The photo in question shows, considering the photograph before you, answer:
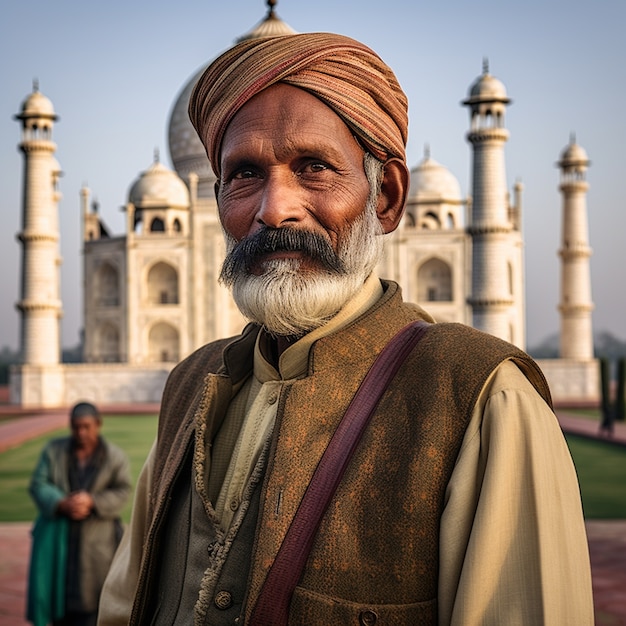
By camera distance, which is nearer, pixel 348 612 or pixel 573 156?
pixel 348 612

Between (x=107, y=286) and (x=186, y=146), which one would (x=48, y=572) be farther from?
(x=186, y=146)

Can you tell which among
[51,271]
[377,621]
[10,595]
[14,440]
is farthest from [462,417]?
[51,271]

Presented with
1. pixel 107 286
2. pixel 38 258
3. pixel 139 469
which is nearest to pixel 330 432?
pixel 139 469

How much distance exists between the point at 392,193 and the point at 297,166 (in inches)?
6.4

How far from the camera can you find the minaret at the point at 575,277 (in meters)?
20.7

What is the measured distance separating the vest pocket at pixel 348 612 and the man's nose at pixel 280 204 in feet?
1.42

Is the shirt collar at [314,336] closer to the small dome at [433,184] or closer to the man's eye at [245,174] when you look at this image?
the man's eye at [245,174]

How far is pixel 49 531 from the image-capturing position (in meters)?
3.46

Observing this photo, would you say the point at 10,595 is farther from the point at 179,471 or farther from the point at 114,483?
the point at 179,471

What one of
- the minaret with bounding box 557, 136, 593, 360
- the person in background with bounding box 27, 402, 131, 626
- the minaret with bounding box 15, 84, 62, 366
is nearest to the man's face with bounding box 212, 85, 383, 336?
the person in background with bounding box 27, 402, 131, 626

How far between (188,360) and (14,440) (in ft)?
33.3

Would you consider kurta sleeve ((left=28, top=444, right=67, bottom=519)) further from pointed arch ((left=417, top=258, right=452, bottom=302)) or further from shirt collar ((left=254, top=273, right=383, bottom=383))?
pointed arch ((left=417, top=258, right=452, bottom=302))

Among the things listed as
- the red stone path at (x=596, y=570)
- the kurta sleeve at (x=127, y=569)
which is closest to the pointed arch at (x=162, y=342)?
the red stone path at (x=596, y=570)

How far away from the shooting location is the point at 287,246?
1.10m
